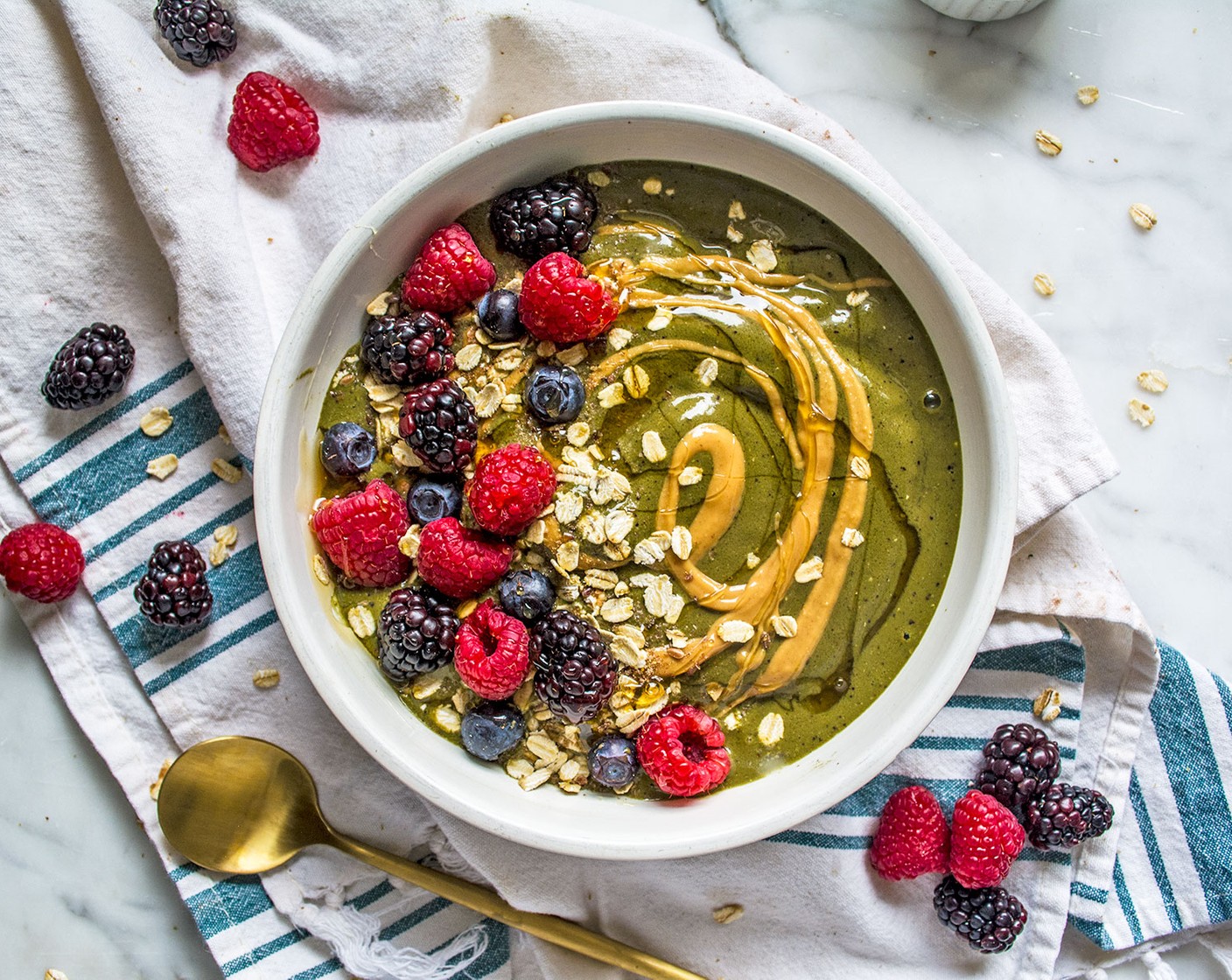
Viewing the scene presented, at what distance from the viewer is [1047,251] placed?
272 cm

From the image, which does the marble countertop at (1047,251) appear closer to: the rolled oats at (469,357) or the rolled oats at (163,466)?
the rolled oats at (163,466)

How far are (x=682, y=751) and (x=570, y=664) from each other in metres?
0.30

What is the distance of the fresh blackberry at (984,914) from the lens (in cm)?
253

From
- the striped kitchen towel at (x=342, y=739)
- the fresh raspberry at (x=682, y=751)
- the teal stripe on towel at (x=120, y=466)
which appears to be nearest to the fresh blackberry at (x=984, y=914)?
the striped kitchen towel at (x=342, y=739)

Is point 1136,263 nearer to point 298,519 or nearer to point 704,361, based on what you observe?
point 704,361

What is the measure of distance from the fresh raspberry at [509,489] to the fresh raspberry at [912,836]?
1.13 m

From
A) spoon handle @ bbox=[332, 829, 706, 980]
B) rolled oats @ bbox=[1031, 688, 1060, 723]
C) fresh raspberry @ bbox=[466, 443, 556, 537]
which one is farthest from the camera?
rolled oats @ bbox=[1031, 688, 1060, 723]

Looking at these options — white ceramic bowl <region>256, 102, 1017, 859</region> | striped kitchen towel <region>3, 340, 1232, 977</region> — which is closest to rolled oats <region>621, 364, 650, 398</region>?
white ceramic bowl <region>256, 102, 1017, 859</region>

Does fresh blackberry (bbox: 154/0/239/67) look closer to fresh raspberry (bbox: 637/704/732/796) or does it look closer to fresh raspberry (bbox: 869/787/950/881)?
fresh raspberry (bbox: 637/704/732/796)

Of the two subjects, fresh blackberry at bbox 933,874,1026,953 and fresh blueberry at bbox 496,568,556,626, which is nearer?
fresh blueberry at bbox 496,568,556,626

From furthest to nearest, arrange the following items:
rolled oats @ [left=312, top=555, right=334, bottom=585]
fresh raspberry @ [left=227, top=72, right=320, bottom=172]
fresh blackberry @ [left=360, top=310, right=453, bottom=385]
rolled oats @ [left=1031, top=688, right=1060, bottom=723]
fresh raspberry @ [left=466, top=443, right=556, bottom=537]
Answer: rolled oats @ [left=1031, top=688, right=1060, bottom=723] < fresh raspberry @ [left=227, top=72, right=320, bottom=172] < rolled oats @ [left=312, top=555, right=334, bottom=585] < fresh blackberry @ [left=360, top=310, right=453, bottom=385] < fresh raspberry @ [left=466, top=443, right=556, bottom=537]

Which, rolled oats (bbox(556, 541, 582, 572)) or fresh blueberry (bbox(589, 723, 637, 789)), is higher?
rolled oats (bbox(556, 541, 582, 572))

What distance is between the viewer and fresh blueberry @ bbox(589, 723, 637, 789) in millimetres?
2234

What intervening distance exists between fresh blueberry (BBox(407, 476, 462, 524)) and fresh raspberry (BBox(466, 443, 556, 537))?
0.29 ft
